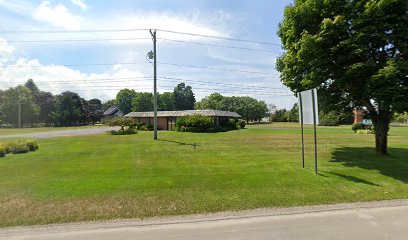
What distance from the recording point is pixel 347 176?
9125 mm

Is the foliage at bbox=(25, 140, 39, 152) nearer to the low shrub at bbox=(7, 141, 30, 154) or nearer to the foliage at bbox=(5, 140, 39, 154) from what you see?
the foliage at bbox=(5, 140, 39, 154)

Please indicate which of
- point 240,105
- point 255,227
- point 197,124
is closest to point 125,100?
point 240,105

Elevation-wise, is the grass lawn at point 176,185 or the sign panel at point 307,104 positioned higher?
the sign panel at point 307,104

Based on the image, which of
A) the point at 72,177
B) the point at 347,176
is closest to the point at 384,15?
the point at 347,176

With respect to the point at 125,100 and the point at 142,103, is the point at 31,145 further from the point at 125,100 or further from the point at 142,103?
the point at 125,100

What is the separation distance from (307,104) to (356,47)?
324 centimetres

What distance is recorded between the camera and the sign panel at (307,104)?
9211mm

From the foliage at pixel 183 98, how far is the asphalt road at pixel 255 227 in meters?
93.8

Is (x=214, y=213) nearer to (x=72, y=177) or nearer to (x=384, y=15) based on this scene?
(x=72, y=177)

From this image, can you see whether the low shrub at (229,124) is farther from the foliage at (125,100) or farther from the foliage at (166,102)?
the foliage at (125,100)

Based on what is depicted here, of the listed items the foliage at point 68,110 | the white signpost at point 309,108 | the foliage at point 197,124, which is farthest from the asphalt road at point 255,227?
the foliage at point 68,110

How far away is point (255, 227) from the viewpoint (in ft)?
16.6

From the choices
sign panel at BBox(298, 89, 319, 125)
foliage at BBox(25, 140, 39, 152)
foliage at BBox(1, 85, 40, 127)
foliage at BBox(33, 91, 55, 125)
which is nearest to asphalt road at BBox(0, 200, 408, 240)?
sign panel at BBox(298, 89, 319, 125)

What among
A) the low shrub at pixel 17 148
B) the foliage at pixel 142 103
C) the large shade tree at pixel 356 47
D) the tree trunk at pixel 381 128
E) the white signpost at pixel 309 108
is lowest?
the low shrub at pixel 17 148
